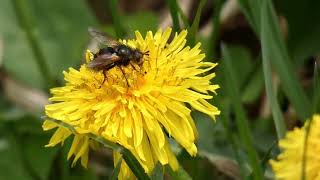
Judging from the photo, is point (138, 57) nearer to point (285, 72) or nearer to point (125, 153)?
point (125, 153)

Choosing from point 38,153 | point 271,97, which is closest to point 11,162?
point 38,153

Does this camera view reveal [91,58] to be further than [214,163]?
No

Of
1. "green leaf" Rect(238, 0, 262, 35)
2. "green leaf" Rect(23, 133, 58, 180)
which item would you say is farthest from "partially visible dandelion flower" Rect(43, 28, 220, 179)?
"green leaf" Rect(23, 133, 58, 180)

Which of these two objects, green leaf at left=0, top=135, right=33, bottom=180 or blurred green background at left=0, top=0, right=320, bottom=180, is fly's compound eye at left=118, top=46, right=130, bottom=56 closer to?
blurred green background at left=0, top=0, right=320, bottom=180

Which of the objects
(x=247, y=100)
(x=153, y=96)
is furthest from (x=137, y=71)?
(x=247, y=100)

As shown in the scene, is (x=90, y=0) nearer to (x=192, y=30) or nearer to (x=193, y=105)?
(x=192, y=30)
